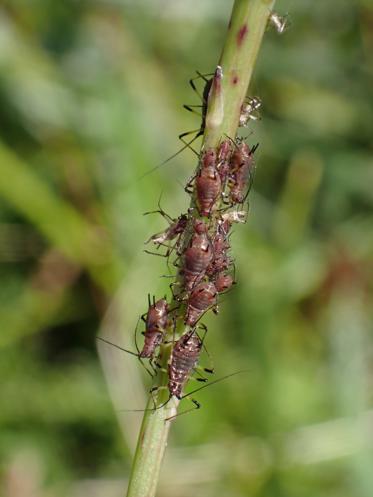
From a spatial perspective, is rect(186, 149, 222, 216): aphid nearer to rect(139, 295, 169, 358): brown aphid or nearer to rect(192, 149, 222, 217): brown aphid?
rect(192, 149, 222, 217): brown aphid

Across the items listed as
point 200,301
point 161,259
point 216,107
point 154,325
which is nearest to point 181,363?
point 200,301

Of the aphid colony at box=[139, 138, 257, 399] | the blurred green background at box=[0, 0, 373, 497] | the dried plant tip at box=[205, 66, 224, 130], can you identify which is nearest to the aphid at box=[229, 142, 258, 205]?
the aphid colony at box=[139, 138, 257, 399]

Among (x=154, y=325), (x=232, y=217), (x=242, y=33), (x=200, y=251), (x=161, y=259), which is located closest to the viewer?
(x=242, y=33)

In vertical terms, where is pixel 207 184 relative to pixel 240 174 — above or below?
below

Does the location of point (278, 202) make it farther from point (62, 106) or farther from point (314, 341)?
point (62, 106)

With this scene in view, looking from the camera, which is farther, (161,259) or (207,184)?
(161,259)

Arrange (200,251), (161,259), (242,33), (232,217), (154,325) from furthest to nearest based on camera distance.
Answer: (161,259) < (154,325) < (232,217) < (200,251) < (242,33)

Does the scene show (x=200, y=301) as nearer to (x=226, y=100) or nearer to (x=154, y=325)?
(x=154, y=325)
